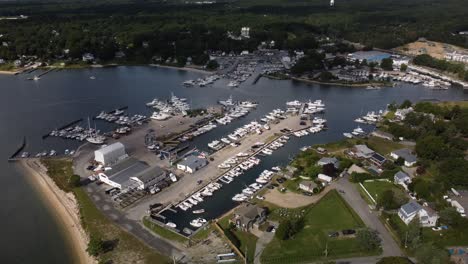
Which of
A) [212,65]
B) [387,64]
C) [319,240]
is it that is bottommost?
[319,240]

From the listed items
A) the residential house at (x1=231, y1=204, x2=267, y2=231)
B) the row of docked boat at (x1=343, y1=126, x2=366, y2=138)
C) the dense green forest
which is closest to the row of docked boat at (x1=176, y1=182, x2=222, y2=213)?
the residential house at (x1=231, y1=204, x2=267, y2=231)

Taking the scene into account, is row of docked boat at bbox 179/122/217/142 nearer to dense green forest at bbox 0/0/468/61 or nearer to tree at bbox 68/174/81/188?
tree at bbox 68/174/81/188

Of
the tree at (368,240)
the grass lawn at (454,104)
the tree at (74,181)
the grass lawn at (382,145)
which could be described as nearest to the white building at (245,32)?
the grass lawn at (454,104)

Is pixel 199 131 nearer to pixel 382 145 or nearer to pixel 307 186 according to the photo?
pixel 307 186

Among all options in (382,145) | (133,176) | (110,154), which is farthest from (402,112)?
(110,154)

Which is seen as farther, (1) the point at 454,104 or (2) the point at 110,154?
(1) the point at 454,104

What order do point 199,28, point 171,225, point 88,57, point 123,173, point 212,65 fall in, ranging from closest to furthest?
point 171,225 < point 123,173 < point 212,65 < point 88,57 < point 199,28
